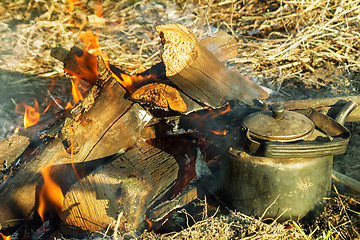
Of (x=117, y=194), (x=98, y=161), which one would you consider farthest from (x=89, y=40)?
(x=117, y=194)

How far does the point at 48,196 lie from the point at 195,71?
5.52 feet

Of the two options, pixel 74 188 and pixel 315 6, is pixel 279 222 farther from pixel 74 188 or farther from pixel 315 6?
pixel 315 6

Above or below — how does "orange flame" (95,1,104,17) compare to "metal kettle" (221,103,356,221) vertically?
above

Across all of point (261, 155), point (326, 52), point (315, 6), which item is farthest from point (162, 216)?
point (315, 6)

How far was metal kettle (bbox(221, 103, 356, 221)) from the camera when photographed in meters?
2.62

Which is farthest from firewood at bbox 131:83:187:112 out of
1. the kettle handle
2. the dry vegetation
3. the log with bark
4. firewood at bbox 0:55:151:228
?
the dry vegetation

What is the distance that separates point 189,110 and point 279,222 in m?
1.19

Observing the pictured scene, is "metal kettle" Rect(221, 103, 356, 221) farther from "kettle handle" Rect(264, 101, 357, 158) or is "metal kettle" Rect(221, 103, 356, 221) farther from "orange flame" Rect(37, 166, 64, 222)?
"orange flame" Rect(37, 166, 64, 222)

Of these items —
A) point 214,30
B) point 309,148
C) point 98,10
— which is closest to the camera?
point 309,148

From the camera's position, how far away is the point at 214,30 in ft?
19.5

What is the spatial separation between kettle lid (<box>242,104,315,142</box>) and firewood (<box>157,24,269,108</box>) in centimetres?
33

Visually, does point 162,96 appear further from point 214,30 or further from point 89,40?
point 89,40

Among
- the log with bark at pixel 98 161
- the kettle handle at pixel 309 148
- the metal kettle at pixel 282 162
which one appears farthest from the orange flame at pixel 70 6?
the kettle handle at pixel 309 148

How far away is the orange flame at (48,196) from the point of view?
119 inches
